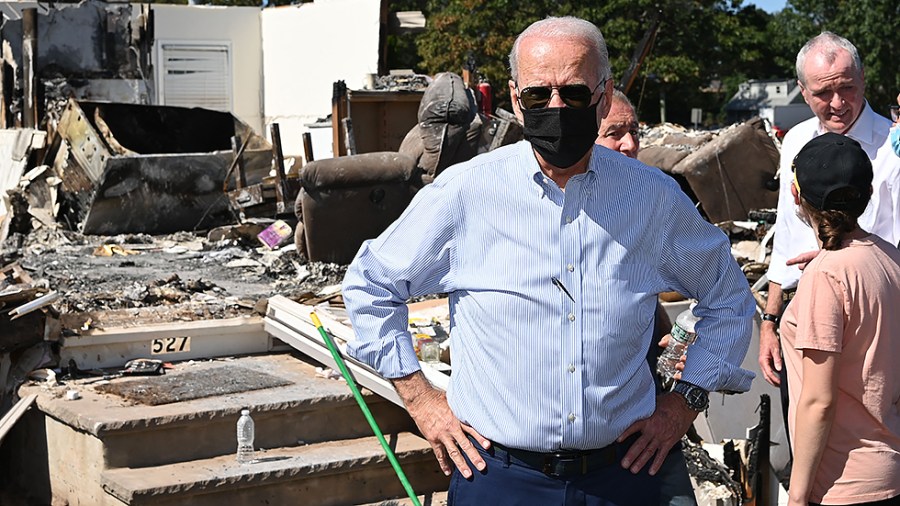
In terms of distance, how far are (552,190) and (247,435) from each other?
10.0ft

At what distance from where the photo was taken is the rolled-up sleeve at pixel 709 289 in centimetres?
263

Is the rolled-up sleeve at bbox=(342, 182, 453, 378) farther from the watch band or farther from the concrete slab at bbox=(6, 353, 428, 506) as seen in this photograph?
the concrete slab at bbox=(6, 353, 428, 506)

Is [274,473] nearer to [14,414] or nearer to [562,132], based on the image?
[14,414]

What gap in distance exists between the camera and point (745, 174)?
9867mm

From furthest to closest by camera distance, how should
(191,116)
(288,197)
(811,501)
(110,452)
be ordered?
(191,116) → (288,197) → (110,452) → (811,501)

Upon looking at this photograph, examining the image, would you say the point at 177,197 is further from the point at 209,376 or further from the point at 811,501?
the point at 811,501

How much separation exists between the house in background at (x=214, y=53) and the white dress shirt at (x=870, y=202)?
14974 mm

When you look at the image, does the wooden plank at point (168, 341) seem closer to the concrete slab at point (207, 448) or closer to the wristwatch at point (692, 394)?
the concrete slab at point (207, 448)

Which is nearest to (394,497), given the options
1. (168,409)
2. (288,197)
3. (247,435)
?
(247,435)

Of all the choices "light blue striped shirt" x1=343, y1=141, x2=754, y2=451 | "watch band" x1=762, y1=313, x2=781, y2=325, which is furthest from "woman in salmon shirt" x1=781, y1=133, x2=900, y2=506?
"watch band" x1=762, y1=313, x2=781, y2=325

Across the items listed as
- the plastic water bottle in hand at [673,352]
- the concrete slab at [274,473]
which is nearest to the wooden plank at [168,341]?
the concrete slab at [274,473]

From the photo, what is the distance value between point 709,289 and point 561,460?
0.55m

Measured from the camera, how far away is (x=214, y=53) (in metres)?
22.2

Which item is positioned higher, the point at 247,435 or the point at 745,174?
the point at 745,174
